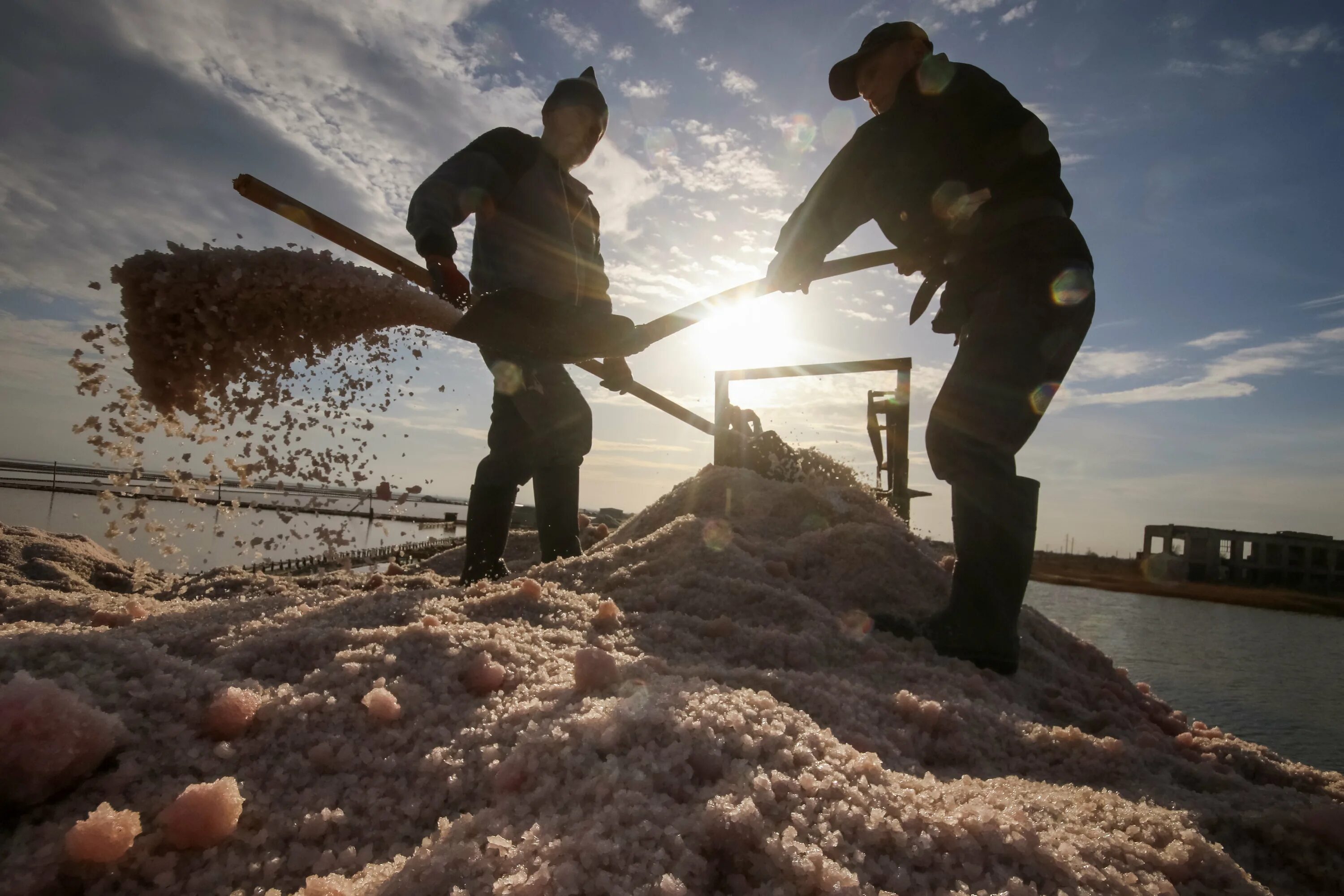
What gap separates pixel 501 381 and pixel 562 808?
2355mm

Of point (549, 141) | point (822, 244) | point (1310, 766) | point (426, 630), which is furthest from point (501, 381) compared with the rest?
point (1310, 766)

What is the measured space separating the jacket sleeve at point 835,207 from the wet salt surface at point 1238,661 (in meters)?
2.17

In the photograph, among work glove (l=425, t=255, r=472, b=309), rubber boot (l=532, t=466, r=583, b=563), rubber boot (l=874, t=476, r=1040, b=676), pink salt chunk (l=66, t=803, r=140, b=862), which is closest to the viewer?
pink salt chunk (l=66, t=803, r=140, b=862)

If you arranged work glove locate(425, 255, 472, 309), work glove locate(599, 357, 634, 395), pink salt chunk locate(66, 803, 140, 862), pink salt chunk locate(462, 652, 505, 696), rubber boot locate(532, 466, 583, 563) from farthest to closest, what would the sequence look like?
work glove locate(599, 357, 634, 395) < rubber boot locate(532, 466, 583, 563) < work glove locate(425, 255, 472, 309) < pink salt chunk locate(462, 652, 505, 696) < pink salt chunk locate(66, 803, 140, 862)

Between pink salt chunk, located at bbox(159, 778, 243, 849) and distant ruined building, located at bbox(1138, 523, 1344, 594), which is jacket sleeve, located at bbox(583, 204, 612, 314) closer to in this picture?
pink salt chunk, located at bbox(159, 778, 243, 849)

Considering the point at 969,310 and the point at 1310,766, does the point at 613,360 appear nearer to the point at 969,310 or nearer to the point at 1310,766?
the point at 969,310

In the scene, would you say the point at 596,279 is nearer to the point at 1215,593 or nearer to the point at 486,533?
the point at 486,533

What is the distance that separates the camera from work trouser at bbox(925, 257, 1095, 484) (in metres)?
2.03

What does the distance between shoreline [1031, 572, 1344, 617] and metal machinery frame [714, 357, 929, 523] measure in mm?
2185

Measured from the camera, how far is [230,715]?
93 cm

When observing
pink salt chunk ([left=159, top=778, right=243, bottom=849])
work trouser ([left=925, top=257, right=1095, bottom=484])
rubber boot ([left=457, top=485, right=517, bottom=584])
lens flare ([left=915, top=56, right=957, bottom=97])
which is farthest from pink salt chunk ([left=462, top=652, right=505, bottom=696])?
lens flare ([left=915, top=56, right=957, bottom=97])

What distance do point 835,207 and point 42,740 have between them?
8.59 ft

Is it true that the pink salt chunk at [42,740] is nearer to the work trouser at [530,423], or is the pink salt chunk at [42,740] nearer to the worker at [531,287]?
the worker at [531,287]

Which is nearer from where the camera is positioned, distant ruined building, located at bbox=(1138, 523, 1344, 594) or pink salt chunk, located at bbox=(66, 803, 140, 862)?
pink salt chunk, located at bbox=(66, 803, 140, 862)
